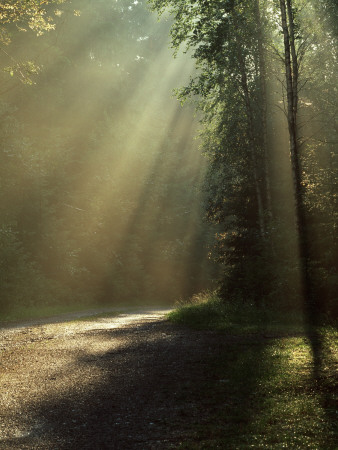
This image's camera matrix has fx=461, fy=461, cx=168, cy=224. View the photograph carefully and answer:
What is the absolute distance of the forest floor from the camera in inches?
177

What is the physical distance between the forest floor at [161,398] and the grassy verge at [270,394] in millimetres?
12

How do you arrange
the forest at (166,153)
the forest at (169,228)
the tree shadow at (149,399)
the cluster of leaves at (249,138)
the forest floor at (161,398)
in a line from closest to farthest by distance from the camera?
the forest floor at (161,398) < the tree shadow at (149,399) < the forest at (169,228) < the forest at (166,153) < the cluster of leaves at (249,138)

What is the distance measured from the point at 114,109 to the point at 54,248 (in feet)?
69.4

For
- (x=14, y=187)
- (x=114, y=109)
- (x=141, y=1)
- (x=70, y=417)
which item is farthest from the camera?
(x=141, y=1)

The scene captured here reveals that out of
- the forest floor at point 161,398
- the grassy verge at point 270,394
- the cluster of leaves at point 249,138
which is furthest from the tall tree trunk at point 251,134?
the forest floor at point 161,398

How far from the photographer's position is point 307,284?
13203mm

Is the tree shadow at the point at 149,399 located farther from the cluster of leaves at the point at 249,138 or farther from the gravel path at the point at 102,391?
the cluster of leaves at the point at 249,138

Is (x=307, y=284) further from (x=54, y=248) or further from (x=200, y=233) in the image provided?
(x=200, y=233)

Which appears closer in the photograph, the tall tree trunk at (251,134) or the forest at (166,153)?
the forest at (166,153)

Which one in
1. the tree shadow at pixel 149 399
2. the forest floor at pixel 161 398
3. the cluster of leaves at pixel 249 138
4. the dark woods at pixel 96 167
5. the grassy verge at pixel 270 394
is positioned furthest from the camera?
the dark woods at pixel 96 167

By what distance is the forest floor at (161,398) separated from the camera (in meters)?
4.49

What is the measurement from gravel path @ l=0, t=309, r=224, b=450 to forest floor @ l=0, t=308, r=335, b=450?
0.01 meters

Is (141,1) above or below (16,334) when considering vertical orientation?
above

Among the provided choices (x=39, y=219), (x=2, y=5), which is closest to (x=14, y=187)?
(x=39, y=219)
